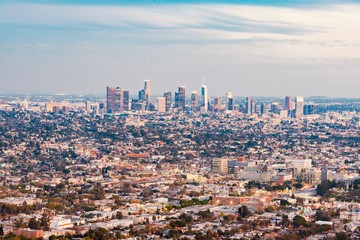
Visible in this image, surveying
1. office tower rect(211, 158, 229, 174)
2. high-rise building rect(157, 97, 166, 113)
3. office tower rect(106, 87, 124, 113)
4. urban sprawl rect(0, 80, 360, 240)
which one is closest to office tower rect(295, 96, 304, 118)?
urban sprawl rect(0, 80, 360, 240)

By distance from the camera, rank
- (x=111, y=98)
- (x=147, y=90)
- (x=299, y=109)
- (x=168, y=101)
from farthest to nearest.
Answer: (x=147, y=90) → (x=168, y=101) → (x=111, y=98) → (x=299, y=109)

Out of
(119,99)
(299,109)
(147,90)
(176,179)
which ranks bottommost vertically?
(299,109)

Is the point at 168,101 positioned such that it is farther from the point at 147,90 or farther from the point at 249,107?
the point at 249,107

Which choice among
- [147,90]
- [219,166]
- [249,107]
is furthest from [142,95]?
[219,166]

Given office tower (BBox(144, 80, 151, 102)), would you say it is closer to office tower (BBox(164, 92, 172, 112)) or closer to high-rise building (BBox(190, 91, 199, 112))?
office tower (BBox(164, 92, 172, 112))

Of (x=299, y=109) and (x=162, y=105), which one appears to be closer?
(x=299, y=109)

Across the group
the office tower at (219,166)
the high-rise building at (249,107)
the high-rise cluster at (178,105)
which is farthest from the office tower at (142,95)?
the office tower at (219,166)

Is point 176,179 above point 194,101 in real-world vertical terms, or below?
below

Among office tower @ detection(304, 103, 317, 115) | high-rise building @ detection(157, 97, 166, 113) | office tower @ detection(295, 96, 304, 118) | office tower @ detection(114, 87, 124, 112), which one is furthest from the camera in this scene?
office tower @ detection(304, 103, 317, 115)

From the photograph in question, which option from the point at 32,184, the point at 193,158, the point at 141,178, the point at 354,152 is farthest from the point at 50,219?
the point at 354,152

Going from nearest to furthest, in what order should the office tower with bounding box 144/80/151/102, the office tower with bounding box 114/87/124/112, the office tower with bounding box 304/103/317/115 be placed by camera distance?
the office tower with bounding box 114/87/124/112 → the office tower with bounding box 304/103/317/115 → the office tower with bounding box 144/80/151/102
